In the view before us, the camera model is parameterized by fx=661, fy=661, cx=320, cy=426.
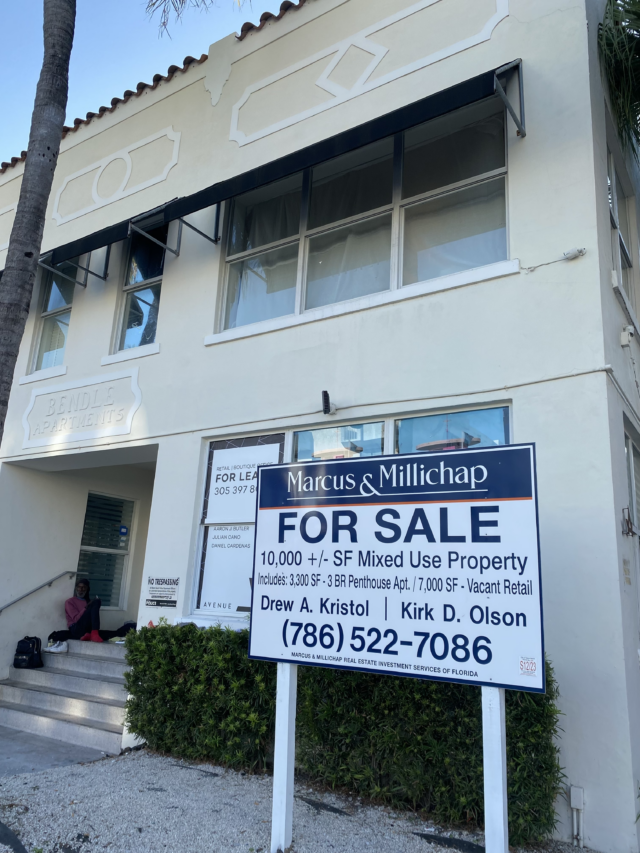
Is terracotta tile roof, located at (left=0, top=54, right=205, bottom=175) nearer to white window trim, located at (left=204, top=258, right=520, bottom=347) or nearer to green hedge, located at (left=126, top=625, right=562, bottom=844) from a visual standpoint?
white window trim, located at (left=204, top=258, right=520, bottom=347)

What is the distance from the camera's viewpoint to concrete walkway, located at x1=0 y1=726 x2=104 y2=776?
6.05 metres

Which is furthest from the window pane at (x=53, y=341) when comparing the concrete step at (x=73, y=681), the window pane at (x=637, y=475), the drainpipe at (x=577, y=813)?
the drainpipe at (x=577, y=813)

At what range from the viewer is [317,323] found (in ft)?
21.9

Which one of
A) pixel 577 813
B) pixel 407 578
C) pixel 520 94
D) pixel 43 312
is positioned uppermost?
pixel 520 94

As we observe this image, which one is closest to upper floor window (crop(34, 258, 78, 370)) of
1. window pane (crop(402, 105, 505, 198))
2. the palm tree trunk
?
the palm tree trunk

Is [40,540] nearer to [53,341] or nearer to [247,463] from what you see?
[53,341]

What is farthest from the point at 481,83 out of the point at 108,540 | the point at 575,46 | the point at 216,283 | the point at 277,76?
the point at 108,540

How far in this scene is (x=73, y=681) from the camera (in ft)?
25.7

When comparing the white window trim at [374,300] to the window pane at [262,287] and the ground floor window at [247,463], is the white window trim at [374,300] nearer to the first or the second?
the window pane at [262,287]

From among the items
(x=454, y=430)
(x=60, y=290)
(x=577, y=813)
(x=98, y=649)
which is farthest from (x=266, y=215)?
(x=577, y=813)

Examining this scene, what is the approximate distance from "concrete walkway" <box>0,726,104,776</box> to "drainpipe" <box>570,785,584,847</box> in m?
4.32

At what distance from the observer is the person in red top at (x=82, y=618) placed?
9109 mm

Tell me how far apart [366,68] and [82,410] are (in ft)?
17.0

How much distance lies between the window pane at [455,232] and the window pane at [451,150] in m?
0.22
